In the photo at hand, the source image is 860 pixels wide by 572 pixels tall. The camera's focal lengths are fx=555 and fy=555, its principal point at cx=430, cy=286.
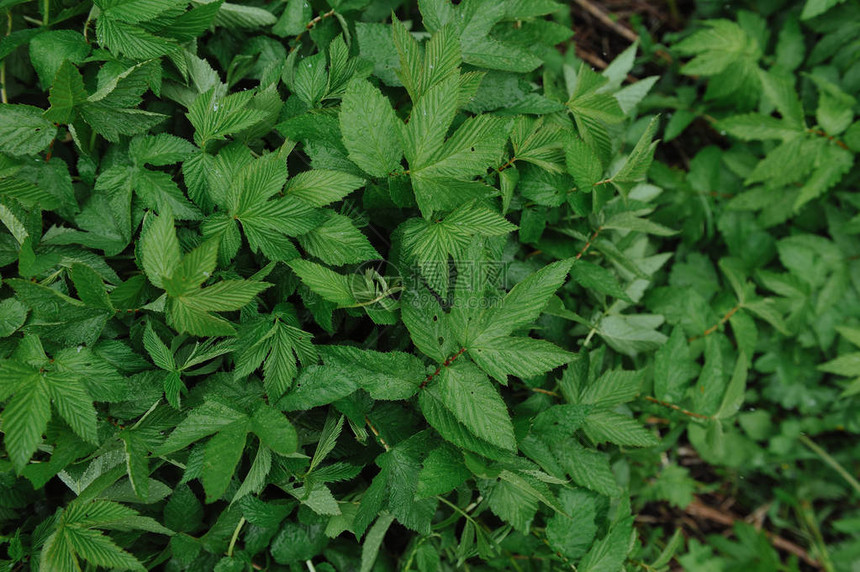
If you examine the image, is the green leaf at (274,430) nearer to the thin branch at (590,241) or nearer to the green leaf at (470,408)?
the green leaf at (470,408)

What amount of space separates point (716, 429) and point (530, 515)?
68 cm

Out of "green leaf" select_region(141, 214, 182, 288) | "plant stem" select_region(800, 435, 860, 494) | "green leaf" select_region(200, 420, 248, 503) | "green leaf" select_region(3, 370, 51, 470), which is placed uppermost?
"green leaf" select_region(141, 214, 182, 288)

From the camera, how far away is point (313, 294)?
1.13m

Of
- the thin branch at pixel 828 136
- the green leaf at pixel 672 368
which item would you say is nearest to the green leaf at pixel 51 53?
the green leaf at pixel 672 368

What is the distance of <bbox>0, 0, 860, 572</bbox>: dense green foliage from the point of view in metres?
1.02

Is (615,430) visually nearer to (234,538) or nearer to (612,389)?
(612,389)

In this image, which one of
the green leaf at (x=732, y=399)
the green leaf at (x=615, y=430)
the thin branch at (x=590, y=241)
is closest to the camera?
the green leaf at (x=615, y=430)

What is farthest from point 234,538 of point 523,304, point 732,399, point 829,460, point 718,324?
point 829,460

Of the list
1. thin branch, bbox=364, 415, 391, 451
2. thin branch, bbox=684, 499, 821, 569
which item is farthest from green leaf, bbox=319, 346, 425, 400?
thin branch, bbox=684, 499, 821, 569

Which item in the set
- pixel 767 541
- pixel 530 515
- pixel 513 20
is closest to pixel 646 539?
pixel 767 541

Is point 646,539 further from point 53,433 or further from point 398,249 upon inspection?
point 53,433

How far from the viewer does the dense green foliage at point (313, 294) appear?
1.02 metres

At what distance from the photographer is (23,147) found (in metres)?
1.09

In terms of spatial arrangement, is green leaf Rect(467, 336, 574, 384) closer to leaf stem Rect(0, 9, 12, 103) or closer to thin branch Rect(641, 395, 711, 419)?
thin branch Rect(641, 395, 711, 419)
